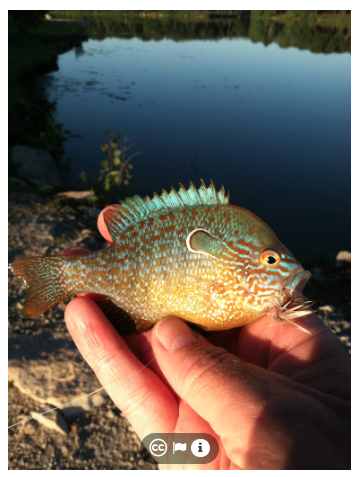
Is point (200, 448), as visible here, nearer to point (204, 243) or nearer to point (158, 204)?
point (204, 243)

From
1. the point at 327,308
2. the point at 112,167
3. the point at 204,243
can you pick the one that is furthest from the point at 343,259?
the point at 112,167

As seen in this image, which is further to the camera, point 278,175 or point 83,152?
point 83,152

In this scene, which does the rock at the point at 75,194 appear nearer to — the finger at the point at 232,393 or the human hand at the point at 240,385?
the human hand at the point at 240,385

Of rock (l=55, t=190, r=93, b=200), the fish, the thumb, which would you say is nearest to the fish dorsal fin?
the fish

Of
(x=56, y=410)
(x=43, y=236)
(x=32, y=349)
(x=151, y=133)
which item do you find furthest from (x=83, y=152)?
(x=56, y=410)

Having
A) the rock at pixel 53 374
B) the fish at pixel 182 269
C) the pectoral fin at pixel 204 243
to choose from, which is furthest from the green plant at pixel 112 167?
the pectoral fin at pixel 204 243

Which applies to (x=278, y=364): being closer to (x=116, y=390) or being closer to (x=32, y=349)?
(x=116, y=390)
